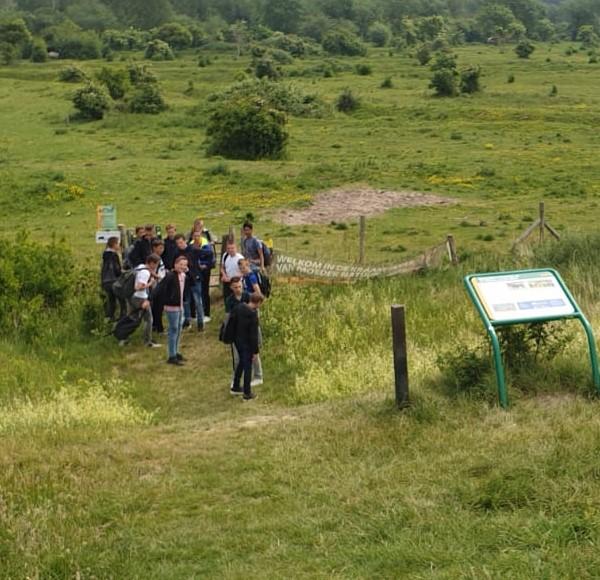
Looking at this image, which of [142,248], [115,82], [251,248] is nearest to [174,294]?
[142,248]

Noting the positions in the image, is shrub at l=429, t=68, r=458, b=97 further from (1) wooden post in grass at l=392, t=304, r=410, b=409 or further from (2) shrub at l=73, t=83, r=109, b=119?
(1) wooden post in grass at l=392, t=304, r=410, b=409

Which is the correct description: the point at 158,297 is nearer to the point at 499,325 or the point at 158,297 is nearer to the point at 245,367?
the point at 245,367

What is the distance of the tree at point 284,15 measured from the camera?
465 ft

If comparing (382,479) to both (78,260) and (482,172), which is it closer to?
(78,260)

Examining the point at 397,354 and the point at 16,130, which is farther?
the point at 16,130

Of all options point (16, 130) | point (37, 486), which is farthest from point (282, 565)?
point (16, 130)

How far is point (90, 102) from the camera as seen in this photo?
4575 centimetres

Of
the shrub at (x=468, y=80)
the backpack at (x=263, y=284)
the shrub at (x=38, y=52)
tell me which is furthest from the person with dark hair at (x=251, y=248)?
the shrub at (x=38, y=52)

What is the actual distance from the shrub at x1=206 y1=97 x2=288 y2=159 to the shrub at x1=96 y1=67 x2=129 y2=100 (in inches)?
658

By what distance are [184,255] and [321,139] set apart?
2768 cm

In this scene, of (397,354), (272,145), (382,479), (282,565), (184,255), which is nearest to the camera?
(282,565)

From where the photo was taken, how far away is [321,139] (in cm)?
4122

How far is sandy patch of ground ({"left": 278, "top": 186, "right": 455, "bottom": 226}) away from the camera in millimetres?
26031

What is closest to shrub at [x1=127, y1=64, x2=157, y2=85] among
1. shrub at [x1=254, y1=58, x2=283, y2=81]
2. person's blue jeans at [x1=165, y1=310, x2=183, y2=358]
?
shrub at [x1=254, y1=58, x2=283, y2=81]
